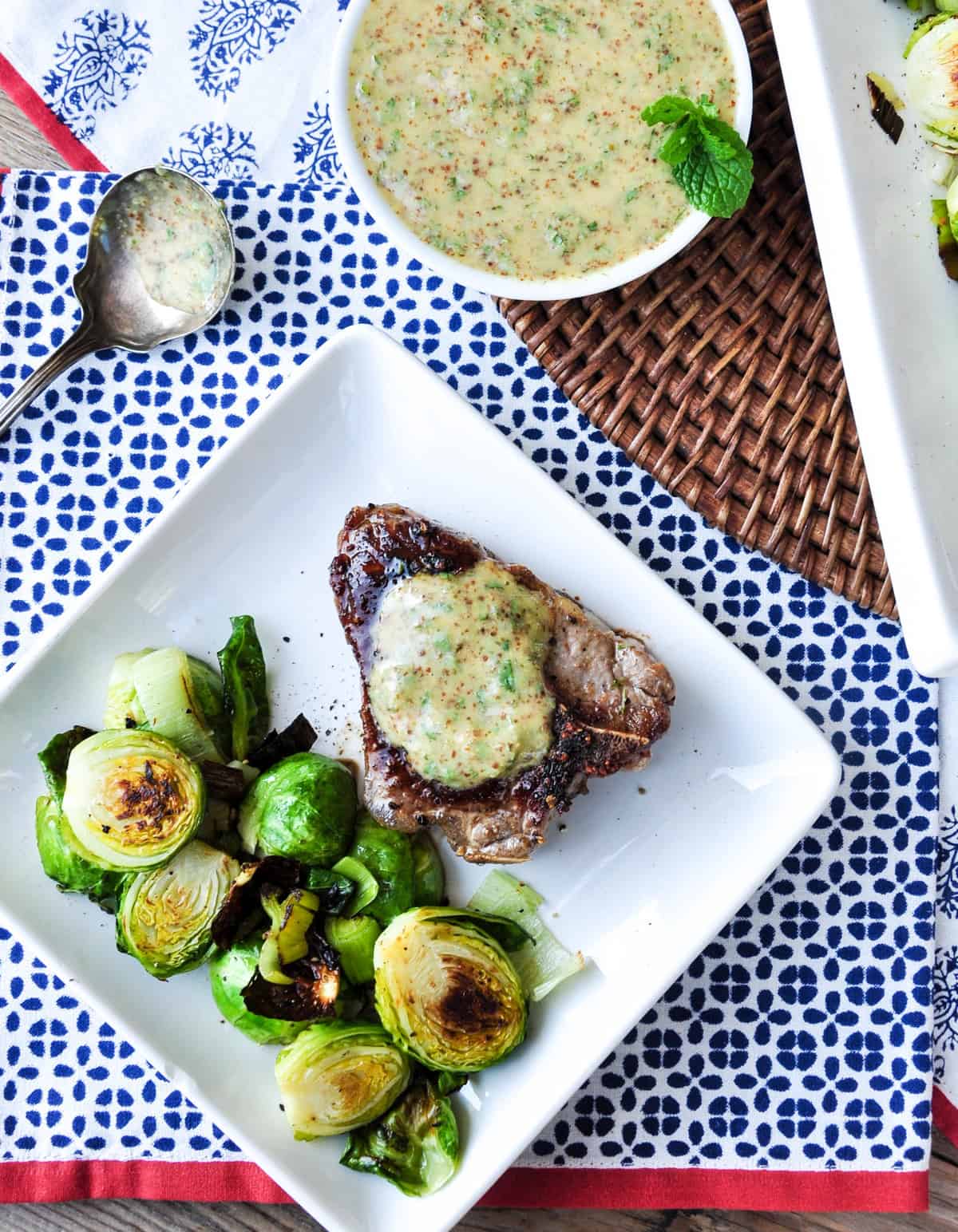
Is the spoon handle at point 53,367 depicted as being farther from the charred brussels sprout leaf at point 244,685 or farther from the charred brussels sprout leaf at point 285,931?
the charred brussels sprout leaf at point 285,931

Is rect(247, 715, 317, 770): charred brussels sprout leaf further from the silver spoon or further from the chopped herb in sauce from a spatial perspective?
the chopped herb in sauce

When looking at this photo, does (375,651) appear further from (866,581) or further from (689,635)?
(866,581)

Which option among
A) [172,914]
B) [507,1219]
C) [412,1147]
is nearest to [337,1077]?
[412,1147]

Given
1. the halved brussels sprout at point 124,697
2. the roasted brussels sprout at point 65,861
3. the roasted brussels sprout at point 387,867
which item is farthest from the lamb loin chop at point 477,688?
the roasted brussels sprout at point 65,861

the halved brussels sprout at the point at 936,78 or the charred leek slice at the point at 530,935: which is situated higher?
the halved brussels sprout at the point at 936,78

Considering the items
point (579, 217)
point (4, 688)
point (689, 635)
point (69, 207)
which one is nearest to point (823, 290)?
point (579, 217)

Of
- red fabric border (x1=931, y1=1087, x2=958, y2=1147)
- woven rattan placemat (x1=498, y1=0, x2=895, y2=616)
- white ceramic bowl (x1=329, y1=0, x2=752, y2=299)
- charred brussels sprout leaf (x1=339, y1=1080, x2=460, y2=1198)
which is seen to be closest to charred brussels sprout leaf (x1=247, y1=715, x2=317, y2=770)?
charred brussels sprout leaf (x1=339, y1=1080, x2=460, y2=1198)

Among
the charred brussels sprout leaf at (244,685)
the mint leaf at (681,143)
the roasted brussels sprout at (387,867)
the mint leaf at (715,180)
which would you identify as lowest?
the roasted brussels sprout at (387,867)
